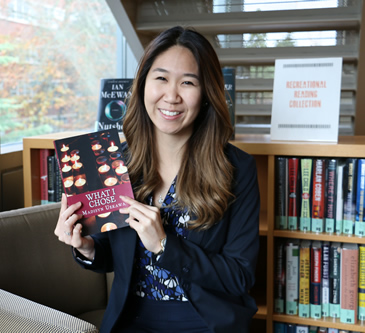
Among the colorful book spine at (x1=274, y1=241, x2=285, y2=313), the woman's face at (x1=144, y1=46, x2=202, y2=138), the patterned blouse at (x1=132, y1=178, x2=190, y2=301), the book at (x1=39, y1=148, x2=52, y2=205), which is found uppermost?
the woman's face at (x1=144, y1=46, x2=202, y2=138)

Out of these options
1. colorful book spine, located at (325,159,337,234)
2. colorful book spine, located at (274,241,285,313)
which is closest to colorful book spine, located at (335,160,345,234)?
colorful book spine, located at (325,159,337,234)

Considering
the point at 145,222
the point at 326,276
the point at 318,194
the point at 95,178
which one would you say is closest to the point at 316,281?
the point at 326,276

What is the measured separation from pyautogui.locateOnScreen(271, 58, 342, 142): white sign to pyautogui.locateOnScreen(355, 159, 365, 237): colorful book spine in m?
0.15

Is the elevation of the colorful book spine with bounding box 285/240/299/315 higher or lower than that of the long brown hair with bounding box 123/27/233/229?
lower

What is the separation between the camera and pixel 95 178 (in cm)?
135

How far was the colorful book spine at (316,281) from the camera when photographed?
6.14 feet

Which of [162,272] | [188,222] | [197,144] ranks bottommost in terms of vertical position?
[162,272]

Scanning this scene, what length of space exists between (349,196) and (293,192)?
206 millimetres

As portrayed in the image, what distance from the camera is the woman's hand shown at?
1.28m

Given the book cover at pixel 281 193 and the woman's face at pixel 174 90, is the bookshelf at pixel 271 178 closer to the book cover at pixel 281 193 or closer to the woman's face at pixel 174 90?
the book cover at pixel 281 193

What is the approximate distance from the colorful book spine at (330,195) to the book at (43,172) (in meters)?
1.18

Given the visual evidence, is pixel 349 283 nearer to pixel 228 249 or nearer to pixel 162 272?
pixel 228 249

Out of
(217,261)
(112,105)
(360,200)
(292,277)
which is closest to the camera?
(217,261)

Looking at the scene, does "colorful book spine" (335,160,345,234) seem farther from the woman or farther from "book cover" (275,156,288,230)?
the woman
